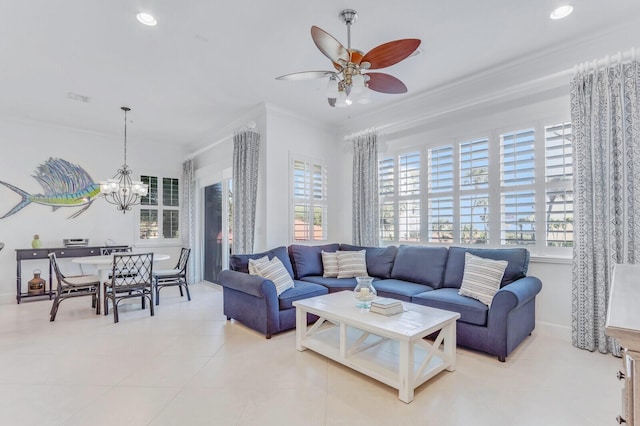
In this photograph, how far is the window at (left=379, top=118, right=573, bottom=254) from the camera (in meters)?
3.42

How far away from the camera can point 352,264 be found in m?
4.45

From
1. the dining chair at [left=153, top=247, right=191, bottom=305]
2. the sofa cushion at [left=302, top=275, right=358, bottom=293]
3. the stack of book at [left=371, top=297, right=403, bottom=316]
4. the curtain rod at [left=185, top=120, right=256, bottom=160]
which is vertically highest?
the curtain rod at [left=185, top=120, right=256, bottom=160]

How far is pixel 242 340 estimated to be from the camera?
11.0 feet

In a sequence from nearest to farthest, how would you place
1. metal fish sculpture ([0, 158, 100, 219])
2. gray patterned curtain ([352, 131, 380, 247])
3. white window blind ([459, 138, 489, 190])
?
white window blind ([459, 138, 489, 190])
gray patterned curtain ([352, 131, 380, 247])
metal fish sculpture ([0, 158, 100, 219])

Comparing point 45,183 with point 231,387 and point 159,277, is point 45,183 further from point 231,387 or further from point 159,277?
point 231,387

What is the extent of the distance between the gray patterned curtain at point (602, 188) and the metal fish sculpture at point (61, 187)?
23.6 ft

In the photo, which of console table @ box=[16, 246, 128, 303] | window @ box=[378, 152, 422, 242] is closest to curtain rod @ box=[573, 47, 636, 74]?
window @ box=[378, 152, 422, 242]

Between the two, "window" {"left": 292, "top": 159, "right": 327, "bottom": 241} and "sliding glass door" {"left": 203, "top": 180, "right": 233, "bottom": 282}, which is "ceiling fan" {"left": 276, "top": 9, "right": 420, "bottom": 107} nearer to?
"window" {"left": 292, "top": 159, "right": 327, "bottom": 241}

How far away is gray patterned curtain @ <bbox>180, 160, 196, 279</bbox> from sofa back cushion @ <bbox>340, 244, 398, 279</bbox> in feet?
12.7

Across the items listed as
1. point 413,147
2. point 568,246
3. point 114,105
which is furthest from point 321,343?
point 114,105

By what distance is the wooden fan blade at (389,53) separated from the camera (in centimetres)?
219

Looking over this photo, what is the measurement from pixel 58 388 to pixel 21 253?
380 centimetres

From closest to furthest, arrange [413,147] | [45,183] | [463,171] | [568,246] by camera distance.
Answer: [568,246] → [463,171] → [413,147] → [45,183]

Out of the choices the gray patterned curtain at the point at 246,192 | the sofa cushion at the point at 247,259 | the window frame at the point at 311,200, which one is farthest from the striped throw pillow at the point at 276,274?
the window frame at the point at 311,200
